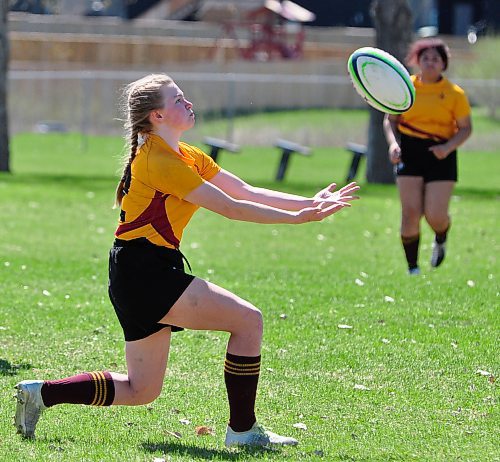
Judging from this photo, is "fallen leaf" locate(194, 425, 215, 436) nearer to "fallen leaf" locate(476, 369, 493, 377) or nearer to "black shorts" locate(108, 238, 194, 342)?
"black shorts" locate(108, 238, 194, 342)

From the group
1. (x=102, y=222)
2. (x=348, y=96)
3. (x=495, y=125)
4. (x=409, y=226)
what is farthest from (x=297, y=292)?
(x=348, y=96)

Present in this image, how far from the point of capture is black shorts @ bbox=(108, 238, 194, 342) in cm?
539

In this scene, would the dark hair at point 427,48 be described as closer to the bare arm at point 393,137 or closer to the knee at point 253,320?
the bare arm at point 393,137

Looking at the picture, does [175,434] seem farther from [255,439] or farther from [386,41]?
[386,41]

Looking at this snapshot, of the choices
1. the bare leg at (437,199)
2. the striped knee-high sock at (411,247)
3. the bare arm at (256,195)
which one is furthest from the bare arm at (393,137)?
the bare arm at (256,195)

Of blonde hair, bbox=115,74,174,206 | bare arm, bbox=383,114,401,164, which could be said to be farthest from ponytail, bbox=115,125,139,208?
bare arm, bbox=383,114,401,164

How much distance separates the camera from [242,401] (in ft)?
18.4

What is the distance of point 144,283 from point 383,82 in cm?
321

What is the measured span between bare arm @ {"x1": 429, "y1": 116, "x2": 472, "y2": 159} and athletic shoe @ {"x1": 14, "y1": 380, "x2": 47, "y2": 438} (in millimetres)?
5570

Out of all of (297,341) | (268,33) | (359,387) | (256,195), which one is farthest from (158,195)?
(268,33)

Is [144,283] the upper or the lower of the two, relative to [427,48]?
lower

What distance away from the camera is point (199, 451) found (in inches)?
216

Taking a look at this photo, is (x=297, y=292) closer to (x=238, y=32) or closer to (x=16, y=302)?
(x=16, y=302)

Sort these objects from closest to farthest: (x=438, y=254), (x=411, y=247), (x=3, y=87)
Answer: (x=411, y=247)
(x=438, y=254)
(x=3, y=87)
